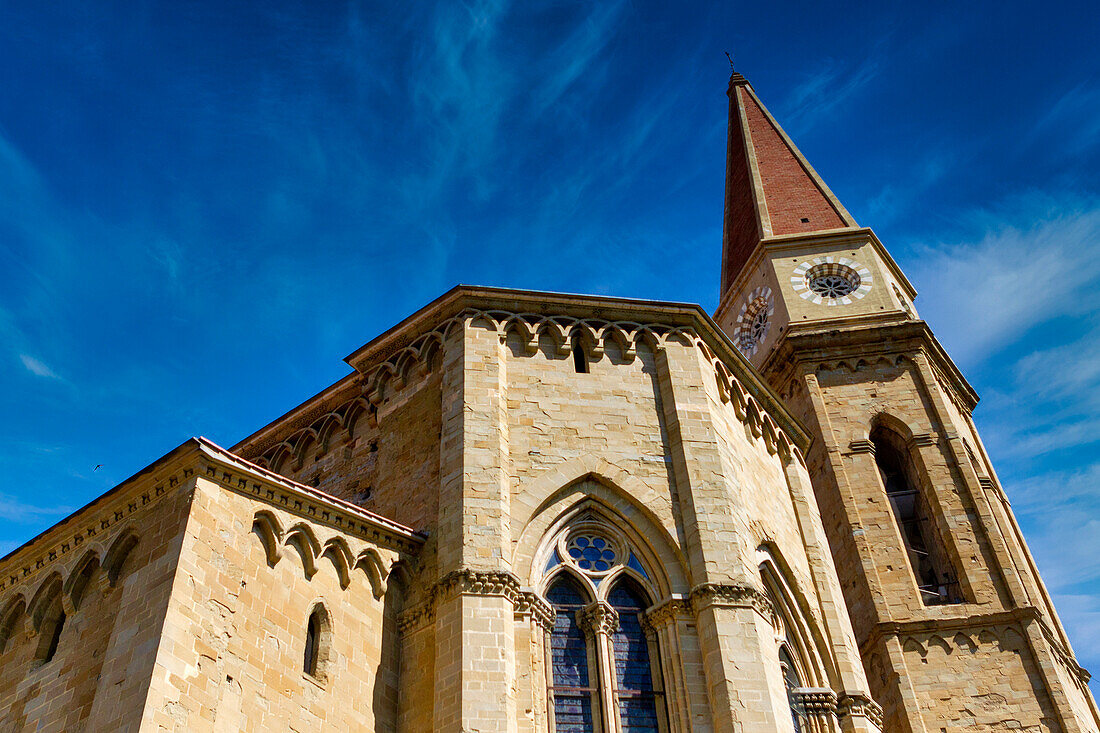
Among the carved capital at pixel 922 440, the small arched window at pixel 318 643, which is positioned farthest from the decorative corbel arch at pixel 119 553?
the carved capital at pixel 922 440

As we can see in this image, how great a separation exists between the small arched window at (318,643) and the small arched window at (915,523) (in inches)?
560

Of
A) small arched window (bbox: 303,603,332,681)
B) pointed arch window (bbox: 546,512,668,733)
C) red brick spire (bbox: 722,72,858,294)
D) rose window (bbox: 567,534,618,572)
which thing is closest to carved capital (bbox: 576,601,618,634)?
pointed arch window (bbox: 546,512,668,733)

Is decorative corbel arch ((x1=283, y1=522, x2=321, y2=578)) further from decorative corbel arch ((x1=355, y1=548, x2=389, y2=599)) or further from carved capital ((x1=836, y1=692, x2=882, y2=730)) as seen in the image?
carved capital ((x1=836, y1=692, x2=882, y2=730))

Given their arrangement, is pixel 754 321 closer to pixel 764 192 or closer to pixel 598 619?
pixel 764 192

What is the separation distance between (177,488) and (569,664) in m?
5.34

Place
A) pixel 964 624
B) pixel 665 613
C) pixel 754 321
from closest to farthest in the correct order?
pixel 665 613
pixel 964 624
pixel 754 321

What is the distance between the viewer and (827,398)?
87.1ft

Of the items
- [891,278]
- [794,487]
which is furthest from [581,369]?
[891,278]

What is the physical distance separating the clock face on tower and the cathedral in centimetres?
856

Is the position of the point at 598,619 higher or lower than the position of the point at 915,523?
lower

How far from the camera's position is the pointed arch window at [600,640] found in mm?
13445

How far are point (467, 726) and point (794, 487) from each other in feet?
28.8

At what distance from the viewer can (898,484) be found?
25.8 m

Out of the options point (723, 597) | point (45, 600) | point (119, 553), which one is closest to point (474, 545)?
point (723, 597)
